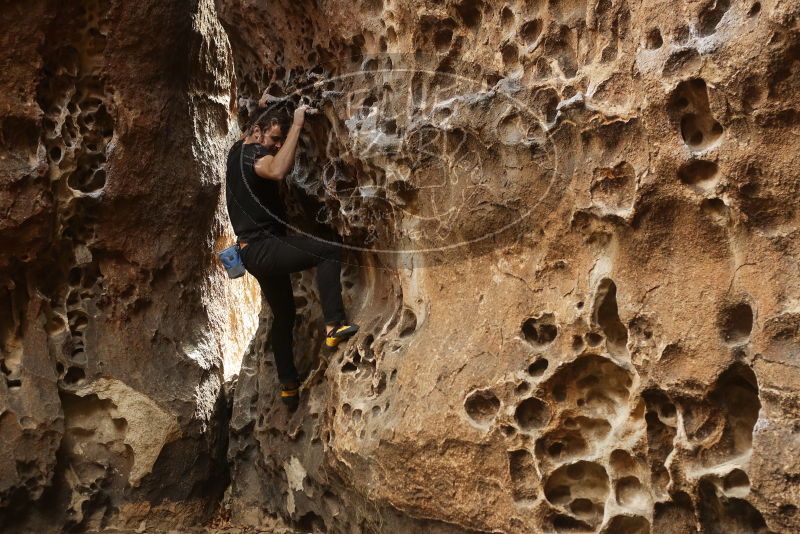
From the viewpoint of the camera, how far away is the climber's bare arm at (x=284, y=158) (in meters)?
4.14

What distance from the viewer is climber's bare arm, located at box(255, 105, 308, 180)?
4.14 m

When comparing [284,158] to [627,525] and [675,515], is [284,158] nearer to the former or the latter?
[627,525]

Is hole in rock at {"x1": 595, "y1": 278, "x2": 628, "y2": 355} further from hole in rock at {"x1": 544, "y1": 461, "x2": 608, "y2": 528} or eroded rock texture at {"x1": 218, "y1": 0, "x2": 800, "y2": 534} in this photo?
hole in rock at {"x1": 544, "y1": 461, "x2": 608, "y2": 528}

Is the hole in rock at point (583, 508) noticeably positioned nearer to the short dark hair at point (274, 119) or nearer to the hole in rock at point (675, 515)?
the hole in rock at point (675, 515)

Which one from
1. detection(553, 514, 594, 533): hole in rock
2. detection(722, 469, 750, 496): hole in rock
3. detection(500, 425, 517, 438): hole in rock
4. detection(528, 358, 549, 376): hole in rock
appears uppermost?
detection(528, 358, 549, 376): hole in rock

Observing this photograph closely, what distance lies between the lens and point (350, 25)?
12.8 feet

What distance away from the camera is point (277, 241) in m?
4.18

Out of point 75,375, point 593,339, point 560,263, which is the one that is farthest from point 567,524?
point 75,375

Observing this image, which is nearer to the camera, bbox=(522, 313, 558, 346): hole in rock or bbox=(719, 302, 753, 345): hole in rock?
bbox=(719, 302, 753, 345): hole in rock

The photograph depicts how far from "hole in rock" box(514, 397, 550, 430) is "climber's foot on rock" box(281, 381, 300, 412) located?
1.64m

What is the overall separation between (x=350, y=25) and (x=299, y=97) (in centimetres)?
56

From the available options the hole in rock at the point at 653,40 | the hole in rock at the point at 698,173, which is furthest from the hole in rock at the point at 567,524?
the hole in rock at the point at 653,40

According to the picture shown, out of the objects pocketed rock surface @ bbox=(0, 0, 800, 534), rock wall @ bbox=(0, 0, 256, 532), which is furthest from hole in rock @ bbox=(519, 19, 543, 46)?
rock wall @ bbox=(0, 0, 256, 532)

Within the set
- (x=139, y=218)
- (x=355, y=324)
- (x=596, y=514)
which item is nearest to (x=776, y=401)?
(x=596, y=514)
